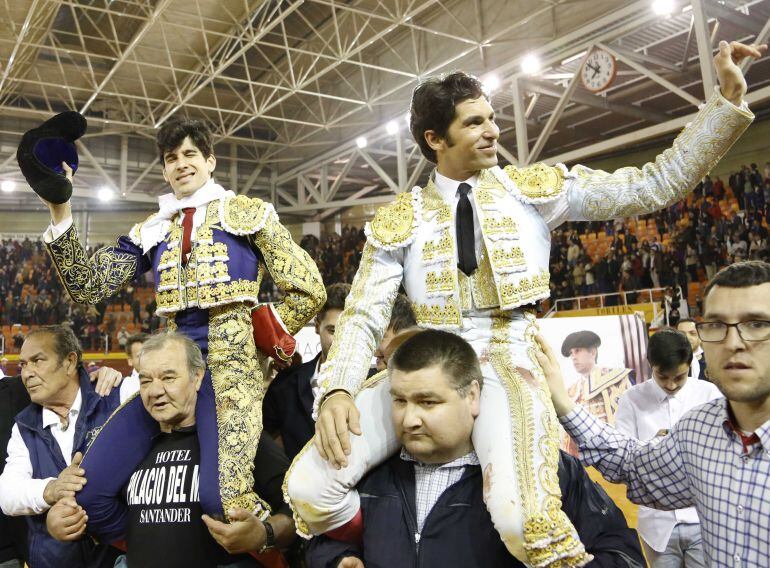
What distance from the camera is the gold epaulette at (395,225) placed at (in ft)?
6.57

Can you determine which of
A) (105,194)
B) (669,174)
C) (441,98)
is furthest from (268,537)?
(105,194)

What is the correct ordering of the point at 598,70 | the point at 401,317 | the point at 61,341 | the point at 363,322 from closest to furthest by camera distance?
the point at 363,322
the point at 61,341
the point at 401,317
the point at 598,70

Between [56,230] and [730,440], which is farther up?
Answer: [56,230]

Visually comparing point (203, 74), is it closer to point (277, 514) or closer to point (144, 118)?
point (144, 118)

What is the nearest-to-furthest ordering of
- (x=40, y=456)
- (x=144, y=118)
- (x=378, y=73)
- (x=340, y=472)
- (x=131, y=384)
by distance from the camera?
(x=340, y=472) < (x=40, y=456) < (x=131, y=384) < (x=378, y=73) < (x=144, y=118)

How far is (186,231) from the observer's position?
7.86 feet

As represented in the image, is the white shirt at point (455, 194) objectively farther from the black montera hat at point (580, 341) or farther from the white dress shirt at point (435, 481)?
the black montera hat at point (580, 341)

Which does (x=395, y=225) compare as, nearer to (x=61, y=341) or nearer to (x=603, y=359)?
(x=61, y=341)

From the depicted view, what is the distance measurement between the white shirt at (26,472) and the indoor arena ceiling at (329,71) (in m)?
8.09

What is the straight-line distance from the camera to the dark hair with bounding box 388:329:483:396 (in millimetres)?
1694

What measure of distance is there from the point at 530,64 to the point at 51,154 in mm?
9296

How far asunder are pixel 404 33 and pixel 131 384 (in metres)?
10.7

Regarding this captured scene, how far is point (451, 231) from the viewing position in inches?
77.9

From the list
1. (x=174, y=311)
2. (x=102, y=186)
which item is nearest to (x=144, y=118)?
(x=102, y=186)
